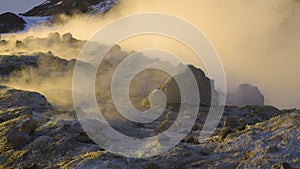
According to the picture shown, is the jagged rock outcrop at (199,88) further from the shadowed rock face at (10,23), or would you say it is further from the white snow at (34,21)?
the white snow at (34,21)

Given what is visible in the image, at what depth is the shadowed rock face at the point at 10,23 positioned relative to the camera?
79.8m

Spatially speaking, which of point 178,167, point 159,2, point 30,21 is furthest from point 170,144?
point 159,2

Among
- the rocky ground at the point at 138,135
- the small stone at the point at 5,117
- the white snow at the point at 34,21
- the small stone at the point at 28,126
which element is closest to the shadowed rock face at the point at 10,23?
the white snow at the point at 34,21

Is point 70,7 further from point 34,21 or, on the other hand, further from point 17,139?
point 17,139

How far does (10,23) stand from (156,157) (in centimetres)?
7882

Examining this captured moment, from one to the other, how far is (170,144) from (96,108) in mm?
7041

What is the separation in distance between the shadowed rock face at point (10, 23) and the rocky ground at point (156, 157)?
6821 centimetres

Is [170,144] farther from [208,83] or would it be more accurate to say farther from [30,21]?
[30,21]

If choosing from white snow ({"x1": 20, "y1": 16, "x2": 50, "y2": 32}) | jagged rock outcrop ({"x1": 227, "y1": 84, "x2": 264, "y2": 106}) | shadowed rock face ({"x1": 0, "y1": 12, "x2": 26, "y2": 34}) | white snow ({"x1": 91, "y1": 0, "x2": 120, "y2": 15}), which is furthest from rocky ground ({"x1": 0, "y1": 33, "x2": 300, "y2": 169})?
white snow ({"x1": 91, "y1": 0, "x2": 120, "y2": 15})

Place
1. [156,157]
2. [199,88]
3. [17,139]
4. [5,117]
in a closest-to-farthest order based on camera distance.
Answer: [156,157] < [17,139] < [5,117] < [199,88]

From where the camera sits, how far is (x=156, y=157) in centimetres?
1156

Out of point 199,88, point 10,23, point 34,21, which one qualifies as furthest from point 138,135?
point 34,21

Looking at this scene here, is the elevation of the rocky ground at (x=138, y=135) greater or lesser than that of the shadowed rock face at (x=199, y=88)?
lesser

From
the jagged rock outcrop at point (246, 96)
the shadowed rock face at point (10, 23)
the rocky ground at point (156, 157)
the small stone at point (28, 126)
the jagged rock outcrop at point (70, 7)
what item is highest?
the jagged rock outcrop at point (70, 7)
